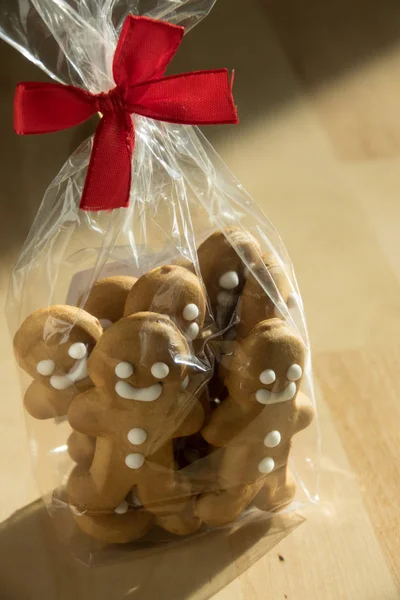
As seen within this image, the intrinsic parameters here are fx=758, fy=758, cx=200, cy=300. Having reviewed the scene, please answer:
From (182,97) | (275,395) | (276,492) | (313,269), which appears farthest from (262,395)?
(313,269)

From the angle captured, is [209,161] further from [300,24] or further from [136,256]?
[300,24]

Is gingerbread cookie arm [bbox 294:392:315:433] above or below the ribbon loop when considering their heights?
below

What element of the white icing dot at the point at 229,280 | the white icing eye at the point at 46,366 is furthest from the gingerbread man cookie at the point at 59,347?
the white icing dot at the point at 229,280

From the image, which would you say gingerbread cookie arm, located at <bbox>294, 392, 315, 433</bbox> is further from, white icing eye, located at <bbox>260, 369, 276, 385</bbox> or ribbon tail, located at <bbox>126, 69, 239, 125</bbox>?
ribbon tail, located at <bbox>126, 69, 239, 125</bbox>

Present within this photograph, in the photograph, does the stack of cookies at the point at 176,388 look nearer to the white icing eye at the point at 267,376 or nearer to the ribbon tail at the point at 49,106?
the white icing eye at the point at 267,376

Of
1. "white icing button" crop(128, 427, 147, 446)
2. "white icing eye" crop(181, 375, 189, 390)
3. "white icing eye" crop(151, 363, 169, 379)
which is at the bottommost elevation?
"white icing button" crop(128, 427, 147, 446)

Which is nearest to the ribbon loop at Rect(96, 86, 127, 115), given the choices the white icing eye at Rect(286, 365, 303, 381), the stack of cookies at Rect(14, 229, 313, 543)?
the stack of cookies at Rect(14, 229, 313, 543)
